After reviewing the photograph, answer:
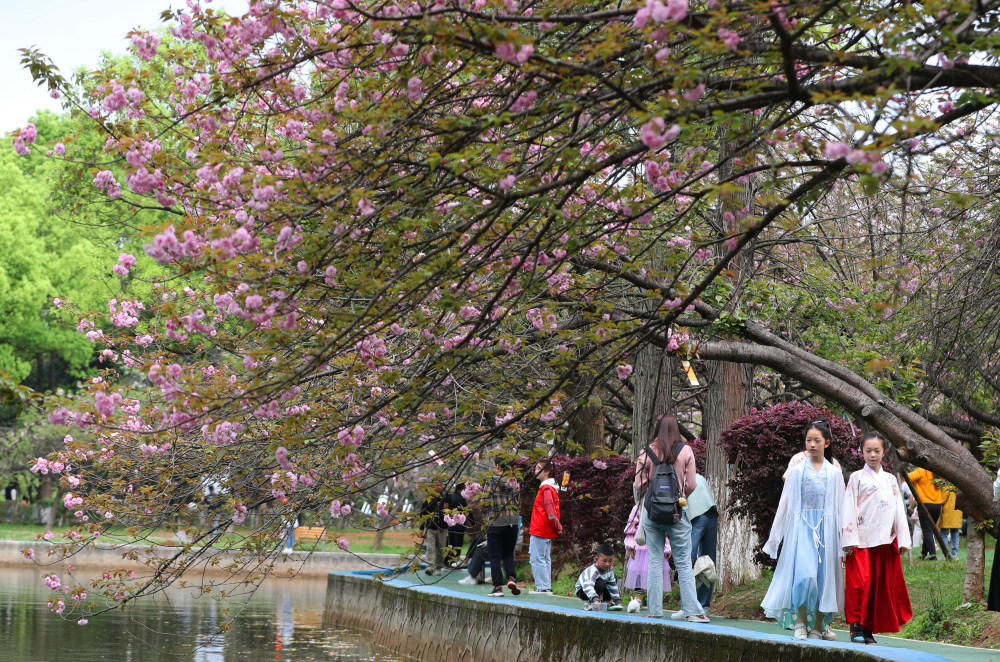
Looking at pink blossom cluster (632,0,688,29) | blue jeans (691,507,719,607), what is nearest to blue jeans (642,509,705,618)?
blue jeans (691,507,719,607)

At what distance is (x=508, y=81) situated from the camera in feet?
20.3

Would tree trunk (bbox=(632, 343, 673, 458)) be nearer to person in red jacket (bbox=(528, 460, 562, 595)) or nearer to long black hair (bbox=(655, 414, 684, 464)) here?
person in red jacket (bbox=(528, 460, 562, 595))

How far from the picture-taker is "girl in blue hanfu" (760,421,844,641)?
8945mm

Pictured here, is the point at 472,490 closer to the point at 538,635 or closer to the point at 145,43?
the point at 538,635

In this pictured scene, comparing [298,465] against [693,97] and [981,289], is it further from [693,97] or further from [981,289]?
[981,289]

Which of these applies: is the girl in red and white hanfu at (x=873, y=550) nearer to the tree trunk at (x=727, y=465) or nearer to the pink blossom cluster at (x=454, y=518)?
the pink blossom cluster at (x=454, y=518)

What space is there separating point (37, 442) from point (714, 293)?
97.3 feet

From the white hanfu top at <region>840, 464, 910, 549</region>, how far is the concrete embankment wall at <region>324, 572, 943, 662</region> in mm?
1110

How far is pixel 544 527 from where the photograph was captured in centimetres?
1301

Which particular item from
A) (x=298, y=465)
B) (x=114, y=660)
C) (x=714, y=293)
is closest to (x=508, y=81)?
(x=298, y=465)

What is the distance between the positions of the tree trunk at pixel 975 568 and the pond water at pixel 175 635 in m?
6.42

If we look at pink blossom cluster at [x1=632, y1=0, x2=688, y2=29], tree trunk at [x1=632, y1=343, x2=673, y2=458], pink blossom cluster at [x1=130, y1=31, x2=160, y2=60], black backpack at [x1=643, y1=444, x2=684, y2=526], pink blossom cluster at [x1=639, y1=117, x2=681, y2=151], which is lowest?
black backpack at [x1=643, y1=444, x2=684, y2=526]

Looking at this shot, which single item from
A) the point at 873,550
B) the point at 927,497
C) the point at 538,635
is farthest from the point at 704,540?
the point at 927,497

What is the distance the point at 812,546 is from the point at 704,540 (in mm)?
2796
